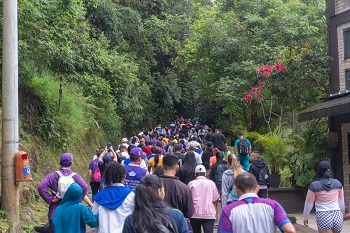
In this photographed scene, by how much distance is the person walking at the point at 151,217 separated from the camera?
490 centimetres

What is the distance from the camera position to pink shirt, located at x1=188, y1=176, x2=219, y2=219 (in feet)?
29.5

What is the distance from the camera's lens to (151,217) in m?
4.93

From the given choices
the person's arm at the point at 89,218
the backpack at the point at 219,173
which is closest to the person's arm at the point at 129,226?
the person's arm at the point at 89,218

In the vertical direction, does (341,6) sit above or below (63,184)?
above

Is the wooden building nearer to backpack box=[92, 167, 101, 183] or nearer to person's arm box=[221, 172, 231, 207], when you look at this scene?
backpack box=[92, 167, 101, 183]

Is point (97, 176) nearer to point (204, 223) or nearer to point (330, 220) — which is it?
point (204, 223)

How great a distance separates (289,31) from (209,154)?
11.5 metres

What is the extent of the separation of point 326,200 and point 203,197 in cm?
189

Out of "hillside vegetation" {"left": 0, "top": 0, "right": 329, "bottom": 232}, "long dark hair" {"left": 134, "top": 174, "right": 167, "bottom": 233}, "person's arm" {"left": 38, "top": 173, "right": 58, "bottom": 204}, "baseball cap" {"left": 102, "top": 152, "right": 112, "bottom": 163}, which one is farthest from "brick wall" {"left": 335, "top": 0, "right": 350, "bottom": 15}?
"long dark hair" {"left": 134, "top": 174, "right": 167, "bottom": 233}

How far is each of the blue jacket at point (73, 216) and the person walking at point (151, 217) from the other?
160cm

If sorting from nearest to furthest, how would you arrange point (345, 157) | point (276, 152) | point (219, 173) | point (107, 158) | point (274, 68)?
point (219, 173) < point (107, 158) < point (345, 157) < point (276, 152) < point (274, 68)

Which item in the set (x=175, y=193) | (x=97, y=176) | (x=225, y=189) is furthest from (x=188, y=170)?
(x=97, y=176)

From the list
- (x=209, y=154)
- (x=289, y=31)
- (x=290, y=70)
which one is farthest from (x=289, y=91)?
(x=289, y=31)

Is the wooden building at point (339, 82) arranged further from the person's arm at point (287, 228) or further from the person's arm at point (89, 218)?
the person's arm at point (287, 228)
